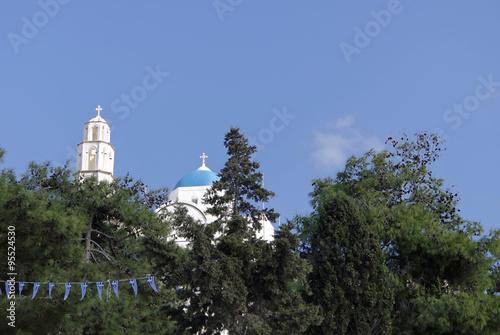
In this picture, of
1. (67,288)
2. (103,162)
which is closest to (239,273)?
(67,288)

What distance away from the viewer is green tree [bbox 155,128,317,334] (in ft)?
49.7

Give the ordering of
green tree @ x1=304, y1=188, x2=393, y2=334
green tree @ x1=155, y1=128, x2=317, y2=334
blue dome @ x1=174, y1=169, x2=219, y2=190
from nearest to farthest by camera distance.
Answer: green tree @ x1=155, y1=128, x2=317, y2=334
green tree @ x1=304, y1=188, x2=393, y2=334
blue dome @ x1=174, y1=169, x2=219, y2=190

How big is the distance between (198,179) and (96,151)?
7241mm

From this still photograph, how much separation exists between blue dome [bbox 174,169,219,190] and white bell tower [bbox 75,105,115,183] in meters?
5.13

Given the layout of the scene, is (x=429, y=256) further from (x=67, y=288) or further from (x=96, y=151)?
(x=96, y=151)

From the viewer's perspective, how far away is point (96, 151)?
39.6 m

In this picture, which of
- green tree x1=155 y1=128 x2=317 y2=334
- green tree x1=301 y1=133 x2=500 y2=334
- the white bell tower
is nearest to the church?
the white bell tower

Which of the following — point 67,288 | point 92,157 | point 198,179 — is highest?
point 92,157

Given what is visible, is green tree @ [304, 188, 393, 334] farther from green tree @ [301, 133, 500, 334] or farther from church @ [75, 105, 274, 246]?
church @ [75, 105, 274, 246]

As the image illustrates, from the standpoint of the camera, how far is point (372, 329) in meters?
18.8

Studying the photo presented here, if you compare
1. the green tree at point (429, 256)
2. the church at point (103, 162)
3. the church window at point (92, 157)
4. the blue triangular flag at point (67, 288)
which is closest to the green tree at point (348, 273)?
the green tree at point (429, 256)

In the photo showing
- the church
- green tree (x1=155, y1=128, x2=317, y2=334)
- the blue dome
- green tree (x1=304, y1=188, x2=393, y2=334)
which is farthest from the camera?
the blue dome

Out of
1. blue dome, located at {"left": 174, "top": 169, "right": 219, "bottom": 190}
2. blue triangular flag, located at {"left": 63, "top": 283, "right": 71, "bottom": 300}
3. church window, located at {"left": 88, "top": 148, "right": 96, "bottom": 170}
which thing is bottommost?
blue triangular flag, located at {"left": 63, "top": 283, "right": 71, "bottom": 300}

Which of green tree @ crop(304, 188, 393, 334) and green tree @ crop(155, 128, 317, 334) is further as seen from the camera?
green tree @ crop(304, 188, 393, 334)
